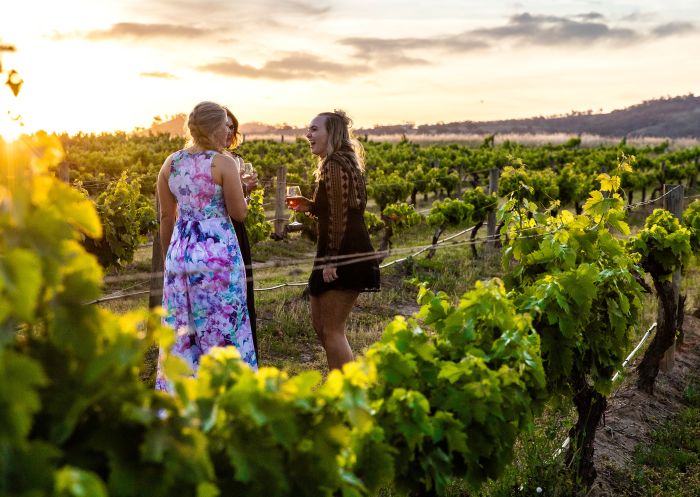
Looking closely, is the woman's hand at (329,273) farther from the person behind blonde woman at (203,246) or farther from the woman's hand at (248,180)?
the woman's hand at (248,180)

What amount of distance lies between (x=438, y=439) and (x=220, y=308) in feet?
6.24

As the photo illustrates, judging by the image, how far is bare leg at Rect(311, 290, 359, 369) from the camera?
443 cm

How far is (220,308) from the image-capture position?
3.93 metres

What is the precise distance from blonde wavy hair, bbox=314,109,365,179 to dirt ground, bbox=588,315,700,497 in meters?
2.37

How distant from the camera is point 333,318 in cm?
446

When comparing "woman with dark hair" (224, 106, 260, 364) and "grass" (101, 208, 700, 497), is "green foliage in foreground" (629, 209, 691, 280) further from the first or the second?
"woman with dark hair" (224, 106, 260, 364)

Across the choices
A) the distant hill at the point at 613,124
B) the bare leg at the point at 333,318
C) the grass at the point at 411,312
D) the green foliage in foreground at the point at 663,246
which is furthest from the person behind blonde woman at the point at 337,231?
Result: the distant hill at the point at 613,124

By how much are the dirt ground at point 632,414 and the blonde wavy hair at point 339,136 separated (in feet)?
7.77

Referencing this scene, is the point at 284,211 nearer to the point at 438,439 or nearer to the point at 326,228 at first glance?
the point at 326,228

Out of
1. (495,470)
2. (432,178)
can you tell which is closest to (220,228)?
(495,470)

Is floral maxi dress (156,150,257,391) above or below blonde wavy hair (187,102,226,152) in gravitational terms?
below

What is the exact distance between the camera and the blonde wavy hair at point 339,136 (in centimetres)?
432

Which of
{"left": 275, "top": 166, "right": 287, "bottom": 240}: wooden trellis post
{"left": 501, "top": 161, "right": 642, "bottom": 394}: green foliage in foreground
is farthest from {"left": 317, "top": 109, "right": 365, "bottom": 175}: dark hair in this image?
{"left": 275, "top": 166, "right": 287, "bottom": 240}: wooden trellis post

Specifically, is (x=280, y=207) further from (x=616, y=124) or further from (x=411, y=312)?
(x=616, y=124)
